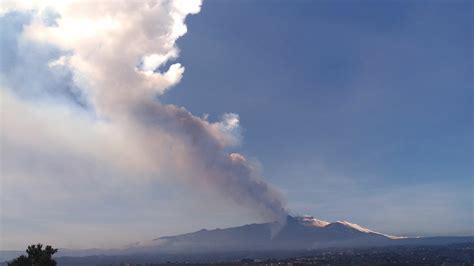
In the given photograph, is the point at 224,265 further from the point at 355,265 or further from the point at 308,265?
the point at 355,265

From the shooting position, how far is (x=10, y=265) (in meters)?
35.8

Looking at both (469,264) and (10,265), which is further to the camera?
(469,264)

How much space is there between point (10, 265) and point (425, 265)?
14105cm

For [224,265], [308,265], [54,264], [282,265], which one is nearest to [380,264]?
[308,265]

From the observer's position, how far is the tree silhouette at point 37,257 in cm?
3712

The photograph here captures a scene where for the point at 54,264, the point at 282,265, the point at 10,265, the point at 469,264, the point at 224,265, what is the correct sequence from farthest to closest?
1. the point at 224,265
2. the point at 282,265
3. the point at 469,264
4. the point at 54,264
5. the point at 10,265

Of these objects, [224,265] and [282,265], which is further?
[224,265]

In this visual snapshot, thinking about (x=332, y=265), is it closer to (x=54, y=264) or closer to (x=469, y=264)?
(x=469, y=264)

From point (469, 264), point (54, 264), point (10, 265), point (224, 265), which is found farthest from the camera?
point (224, 265)

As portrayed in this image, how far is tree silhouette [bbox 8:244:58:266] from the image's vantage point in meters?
37.1

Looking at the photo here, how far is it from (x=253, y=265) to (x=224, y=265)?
1637cm

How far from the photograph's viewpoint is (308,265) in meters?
167

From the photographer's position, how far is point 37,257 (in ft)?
124

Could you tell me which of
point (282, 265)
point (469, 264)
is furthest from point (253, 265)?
point (469, 264)
